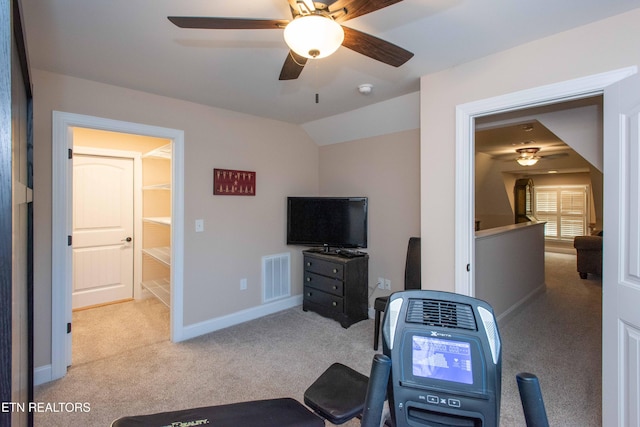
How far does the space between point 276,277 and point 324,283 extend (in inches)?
25.7

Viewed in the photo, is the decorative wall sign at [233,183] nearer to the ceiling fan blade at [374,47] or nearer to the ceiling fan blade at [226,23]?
the ceiling fan blade at [226,23]

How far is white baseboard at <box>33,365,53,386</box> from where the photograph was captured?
236cm

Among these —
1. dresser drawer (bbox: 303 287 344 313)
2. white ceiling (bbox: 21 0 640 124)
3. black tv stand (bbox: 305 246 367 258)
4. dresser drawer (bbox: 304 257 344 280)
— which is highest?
white ceiling (bbox: 21 0 640 124)

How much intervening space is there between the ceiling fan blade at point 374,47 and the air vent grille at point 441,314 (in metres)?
1.21

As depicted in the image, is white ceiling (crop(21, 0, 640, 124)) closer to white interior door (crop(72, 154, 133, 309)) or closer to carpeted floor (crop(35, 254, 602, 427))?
white interior door (crop(72, 154, 133, 309))

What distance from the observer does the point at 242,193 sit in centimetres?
353

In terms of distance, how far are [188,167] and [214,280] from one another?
1223 mm

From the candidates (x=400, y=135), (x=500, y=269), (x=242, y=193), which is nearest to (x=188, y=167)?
(x=242, y=193)

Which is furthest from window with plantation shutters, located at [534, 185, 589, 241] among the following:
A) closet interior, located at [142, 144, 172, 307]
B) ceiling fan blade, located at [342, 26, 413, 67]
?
closet interior, located at [142, 144, 172, 307]

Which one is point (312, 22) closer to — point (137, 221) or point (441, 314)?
point (441, 314)

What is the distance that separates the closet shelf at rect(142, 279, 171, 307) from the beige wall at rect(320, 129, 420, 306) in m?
2.42

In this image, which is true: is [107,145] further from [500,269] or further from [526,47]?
[500,269]

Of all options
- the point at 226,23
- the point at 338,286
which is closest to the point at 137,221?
the point at 338,286

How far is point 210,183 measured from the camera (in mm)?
3285
